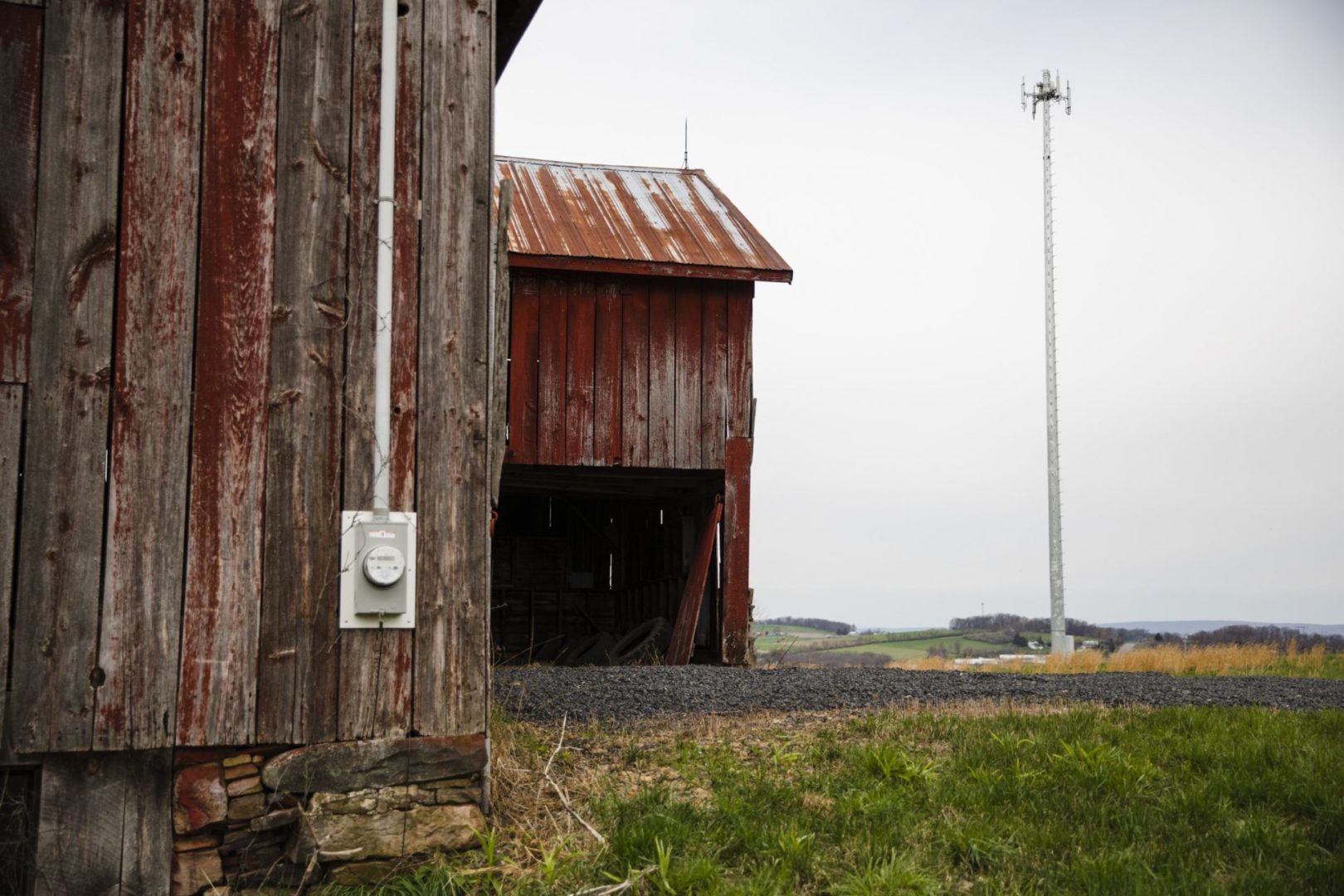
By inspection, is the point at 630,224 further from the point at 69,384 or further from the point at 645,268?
the point at 69,384

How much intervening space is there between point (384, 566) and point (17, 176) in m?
2.00

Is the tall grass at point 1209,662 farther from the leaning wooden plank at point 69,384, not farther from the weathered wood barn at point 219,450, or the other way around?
the leaning wooden plank at point 69,384

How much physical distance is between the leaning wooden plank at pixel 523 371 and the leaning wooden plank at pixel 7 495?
861cm

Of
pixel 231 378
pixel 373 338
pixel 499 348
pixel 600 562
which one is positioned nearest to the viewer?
pixel 231 378

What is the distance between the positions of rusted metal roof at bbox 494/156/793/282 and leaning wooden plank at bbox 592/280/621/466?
420mm

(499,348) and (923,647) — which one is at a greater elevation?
(499,348)

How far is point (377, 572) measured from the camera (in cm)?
484

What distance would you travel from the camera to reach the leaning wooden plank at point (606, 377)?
43.8 ft

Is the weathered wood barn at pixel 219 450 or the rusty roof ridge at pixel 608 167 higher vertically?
the rusty roof ridge at pixel 608 167

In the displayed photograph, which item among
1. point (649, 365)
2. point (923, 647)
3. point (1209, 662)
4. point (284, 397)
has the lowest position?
point (923, 647)

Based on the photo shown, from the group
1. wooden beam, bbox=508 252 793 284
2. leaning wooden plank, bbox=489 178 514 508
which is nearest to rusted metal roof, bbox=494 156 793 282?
wooden beam, bbox=508 252 793 284

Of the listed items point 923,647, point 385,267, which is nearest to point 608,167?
point 385,267

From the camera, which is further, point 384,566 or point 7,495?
point 384,566

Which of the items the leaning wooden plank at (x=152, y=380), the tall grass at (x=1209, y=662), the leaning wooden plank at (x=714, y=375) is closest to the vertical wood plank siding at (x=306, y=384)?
the leaning wooden plank at (x=152, y=380)
